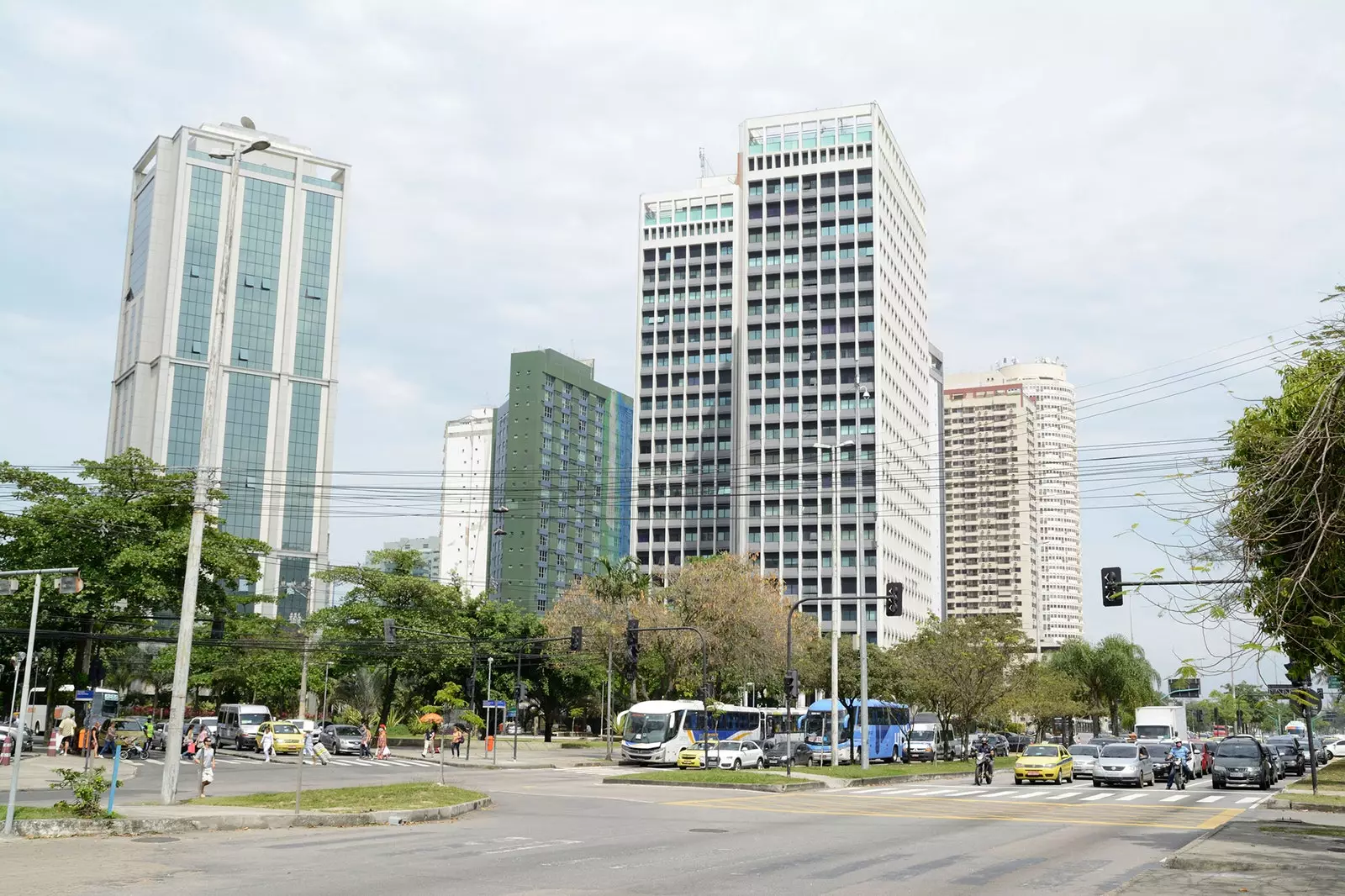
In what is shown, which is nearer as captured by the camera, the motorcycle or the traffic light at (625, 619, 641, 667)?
the motorcycle

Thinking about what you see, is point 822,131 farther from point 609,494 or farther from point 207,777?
point 207,777

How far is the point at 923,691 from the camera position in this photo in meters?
57.0

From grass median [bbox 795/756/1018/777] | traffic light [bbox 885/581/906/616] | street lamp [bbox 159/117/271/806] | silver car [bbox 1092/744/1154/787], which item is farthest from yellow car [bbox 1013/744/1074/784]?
street lamp [bbox 159/117/271/806]

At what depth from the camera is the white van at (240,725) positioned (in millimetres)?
58500

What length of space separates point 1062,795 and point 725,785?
10.5 metres

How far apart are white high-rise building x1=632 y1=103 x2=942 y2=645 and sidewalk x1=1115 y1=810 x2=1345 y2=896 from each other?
3939 inches

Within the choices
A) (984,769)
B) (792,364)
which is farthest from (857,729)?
(792,364)

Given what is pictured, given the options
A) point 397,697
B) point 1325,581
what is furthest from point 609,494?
point 1325,581

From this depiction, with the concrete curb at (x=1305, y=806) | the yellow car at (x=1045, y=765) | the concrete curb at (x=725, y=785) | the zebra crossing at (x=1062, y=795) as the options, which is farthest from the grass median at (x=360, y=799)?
the yellow car at (x=1045, y=765)

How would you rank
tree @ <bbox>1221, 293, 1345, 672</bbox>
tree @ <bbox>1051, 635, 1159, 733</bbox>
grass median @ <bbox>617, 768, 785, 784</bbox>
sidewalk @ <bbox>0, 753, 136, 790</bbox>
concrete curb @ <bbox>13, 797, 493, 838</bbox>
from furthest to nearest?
1. tree @ <bbox>1051, 635, 1159, 733</bbox>
2. grass median @ <bbox>617, 768, 785, 784</bbox>
3. sidewalk @ <bbox>0, 753, 136, 790</bbox>
4. concrete curb @ <bbox>13, 797, 493, 838</bbox>
5. tree @ <bbox>1221, 293, 1345, 672</bbox>

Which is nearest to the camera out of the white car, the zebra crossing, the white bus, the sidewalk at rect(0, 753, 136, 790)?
the sidewalk at rect(0, 753, 136, 790)

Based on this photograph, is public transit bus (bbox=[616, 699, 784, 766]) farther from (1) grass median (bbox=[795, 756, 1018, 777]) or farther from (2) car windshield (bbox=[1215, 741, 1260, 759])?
(2) car windshield (bbox=[1215, 741, 1260, 759])

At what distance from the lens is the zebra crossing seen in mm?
31922

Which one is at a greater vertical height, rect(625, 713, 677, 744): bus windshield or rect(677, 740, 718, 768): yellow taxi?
rect(625, 713, 677, 744): bus windshield
